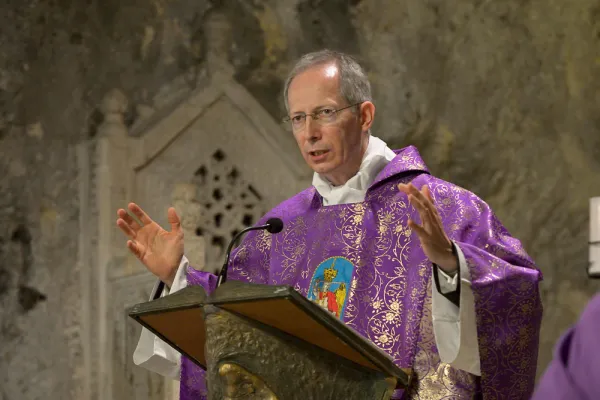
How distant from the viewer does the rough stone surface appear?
16.8 feet

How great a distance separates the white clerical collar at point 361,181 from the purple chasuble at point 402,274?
0.04m

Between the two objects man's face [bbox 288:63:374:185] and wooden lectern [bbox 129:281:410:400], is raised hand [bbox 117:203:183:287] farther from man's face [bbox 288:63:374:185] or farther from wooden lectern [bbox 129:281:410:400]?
wooden lectern [bbox 129:281:410:400]

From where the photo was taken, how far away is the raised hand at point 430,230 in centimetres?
243

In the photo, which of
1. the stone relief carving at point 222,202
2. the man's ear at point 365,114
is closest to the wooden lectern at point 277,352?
the man's ear at point 365,114

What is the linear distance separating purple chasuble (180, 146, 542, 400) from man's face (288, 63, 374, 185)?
13cm

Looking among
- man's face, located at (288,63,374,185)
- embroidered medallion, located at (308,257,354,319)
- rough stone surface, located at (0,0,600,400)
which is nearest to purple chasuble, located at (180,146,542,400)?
embroidered medallion, located at (308,257,354,319)

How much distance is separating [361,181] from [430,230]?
0.82 metres

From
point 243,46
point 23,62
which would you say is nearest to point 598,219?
point 243,46

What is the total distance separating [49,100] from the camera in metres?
5.28

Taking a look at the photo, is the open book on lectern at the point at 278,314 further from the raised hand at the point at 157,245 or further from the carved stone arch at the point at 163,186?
the carved stone arch at the point at 163,186

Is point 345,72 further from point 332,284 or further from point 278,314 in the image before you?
point 278,314

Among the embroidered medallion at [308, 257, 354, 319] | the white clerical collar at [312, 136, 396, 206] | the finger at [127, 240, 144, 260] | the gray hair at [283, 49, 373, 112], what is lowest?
the embroidered medallion at [308, 257, 354, 319]

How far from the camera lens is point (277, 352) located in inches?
89.8

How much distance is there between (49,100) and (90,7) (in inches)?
23.8
